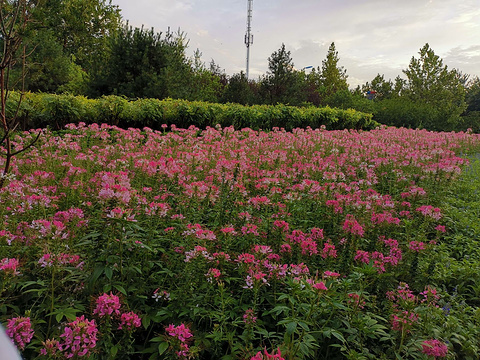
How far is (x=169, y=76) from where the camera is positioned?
486 inches

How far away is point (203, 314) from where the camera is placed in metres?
2.13

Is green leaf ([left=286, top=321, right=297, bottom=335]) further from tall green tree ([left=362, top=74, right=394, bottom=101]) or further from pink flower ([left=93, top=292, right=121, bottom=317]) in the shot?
tall green tree ([left=362, top=74, right=394, bottom=101])

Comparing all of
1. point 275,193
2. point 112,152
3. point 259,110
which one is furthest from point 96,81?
point 275,193

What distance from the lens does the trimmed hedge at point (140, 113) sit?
316 inches

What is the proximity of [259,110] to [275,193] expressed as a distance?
8043mm

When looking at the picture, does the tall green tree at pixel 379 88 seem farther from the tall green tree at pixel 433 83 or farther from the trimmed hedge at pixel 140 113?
the trimmed hedge at pixel 140 113

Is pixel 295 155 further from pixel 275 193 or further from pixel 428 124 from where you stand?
pixel 428 124

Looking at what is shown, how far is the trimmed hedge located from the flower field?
14.5 feet

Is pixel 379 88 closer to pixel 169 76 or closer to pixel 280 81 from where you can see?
pixel 280 81

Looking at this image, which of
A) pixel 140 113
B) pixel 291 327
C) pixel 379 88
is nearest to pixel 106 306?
pixel 291 327

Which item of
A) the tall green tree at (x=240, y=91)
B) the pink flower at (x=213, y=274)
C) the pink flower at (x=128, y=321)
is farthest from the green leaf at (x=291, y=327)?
the tall green tree at (x=240, y=91)

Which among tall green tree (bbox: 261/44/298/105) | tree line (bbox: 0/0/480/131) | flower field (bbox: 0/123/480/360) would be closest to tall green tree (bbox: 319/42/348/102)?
tree line (bbox: 0/0/480/131)

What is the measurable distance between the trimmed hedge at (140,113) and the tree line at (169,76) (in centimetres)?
111

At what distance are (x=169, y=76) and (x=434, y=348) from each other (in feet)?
39.8
